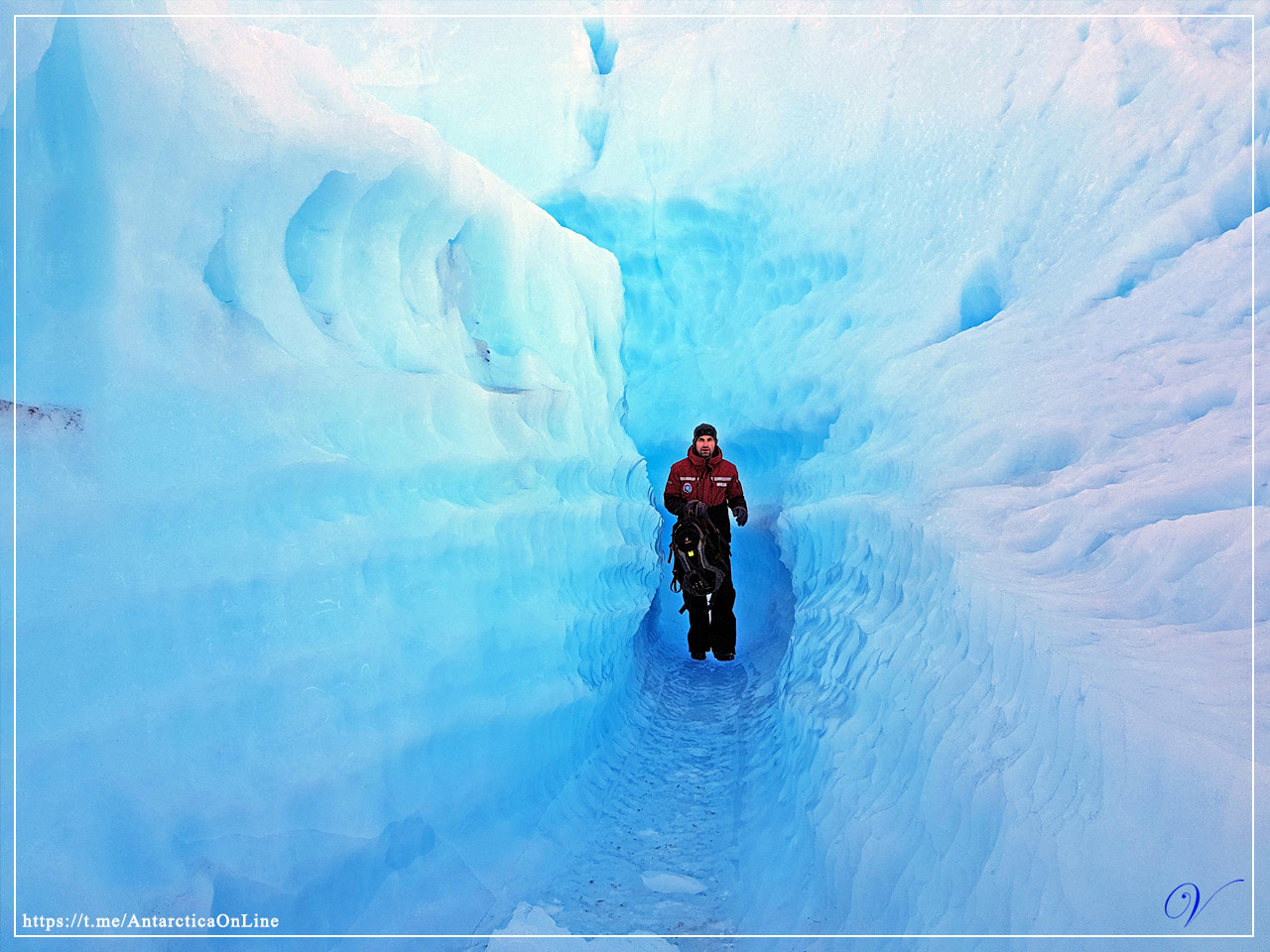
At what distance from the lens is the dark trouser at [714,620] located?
222 inches

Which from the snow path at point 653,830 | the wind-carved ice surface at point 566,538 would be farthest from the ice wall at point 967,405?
the snow path at point 653,830

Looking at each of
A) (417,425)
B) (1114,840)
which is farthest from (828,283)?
(1114,840)

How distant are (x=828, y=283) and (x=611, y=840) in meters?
4.63

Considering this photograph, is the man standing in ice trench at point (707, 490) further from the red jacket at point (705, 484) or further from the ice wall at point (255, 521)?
the ice wall at point (255, 521)

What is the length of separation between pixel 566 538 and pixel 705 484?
119 centimetres

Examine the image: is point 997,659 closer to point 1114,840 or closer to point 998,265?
point 1114,840

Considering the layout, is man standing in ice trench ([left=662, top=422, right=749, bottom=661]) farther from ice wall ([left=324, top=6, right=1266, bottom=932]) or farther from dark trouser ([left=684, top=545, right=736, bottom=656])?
ice wall ([left=324, top=6, right=1266, bottom=932])

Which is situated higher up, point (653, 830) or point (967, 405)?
point (967, 405)

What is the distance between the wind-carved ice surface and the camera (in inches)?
85.0

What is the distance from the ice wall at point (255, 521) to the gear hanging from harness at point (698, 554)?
1356mm

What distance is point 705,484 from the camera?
5.27m
